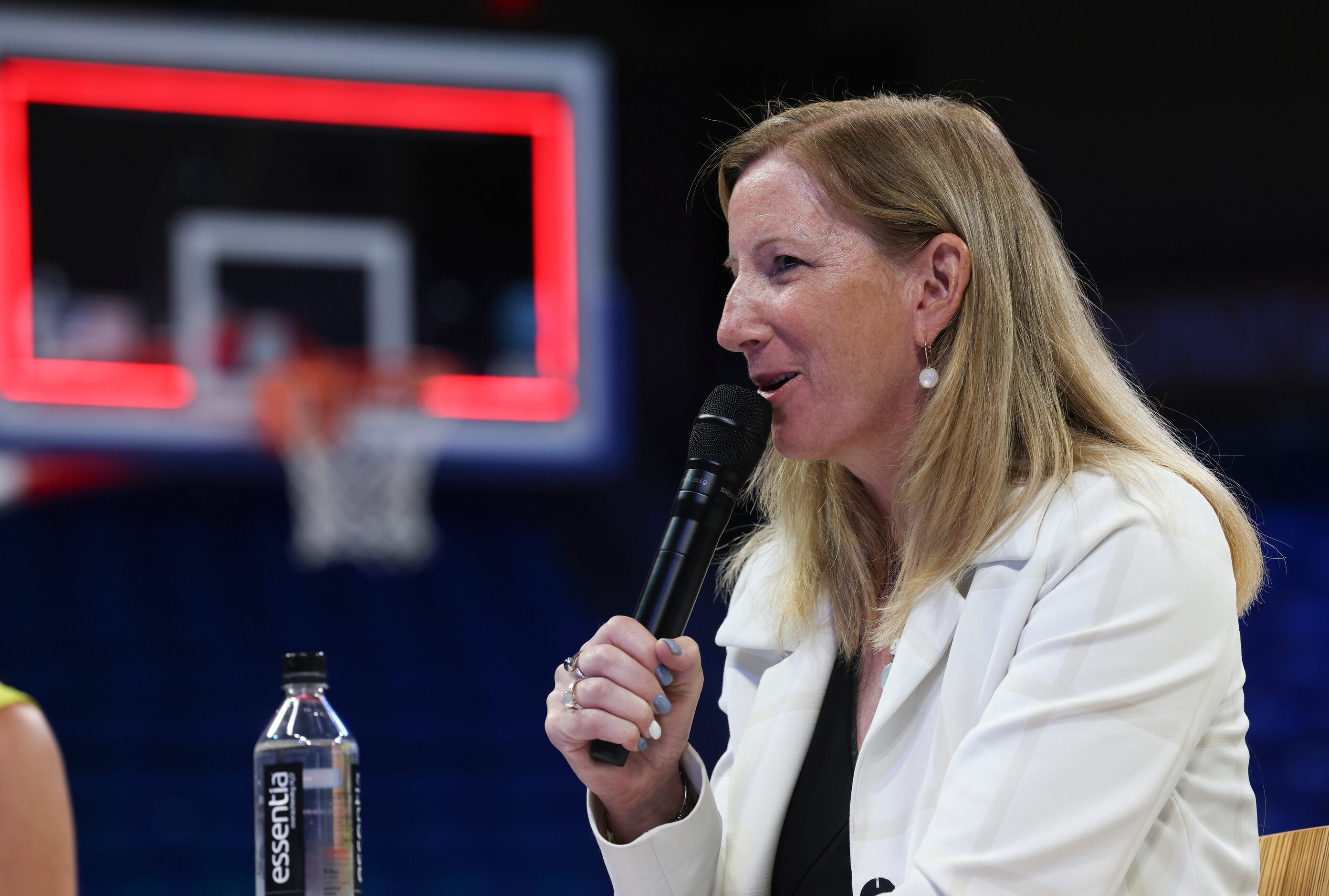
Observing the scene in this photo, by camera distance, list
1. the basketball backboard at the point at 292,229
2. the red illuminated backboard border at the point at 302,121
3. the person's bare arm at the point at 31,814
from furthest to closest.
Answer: the basketball backboard at the point at 292,229
the red illuminated backboard border at the point at 302,121
the person's bare arm at the point at 31,814

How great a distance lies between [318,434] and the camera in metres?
6.54

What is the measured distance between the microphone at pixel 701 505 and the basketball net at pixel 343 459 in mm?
5355

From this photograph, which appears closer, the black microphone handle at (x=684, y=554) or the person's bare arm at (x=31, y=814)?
the black microphone handle at (x=684, y=554)

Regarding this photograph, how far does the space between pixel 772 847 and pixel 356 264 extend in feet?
19.4

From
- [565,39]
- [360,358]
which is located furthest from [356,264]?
[565,39]

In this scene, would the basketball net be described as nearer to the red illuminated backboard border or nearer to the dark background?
the red illuminated backboard border

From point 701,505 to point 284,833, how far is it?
0.55 meters

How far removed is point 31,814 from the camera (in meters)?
1.66

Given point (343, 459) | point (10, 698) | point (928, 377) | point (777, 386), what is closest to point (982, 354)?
point (928, 377)

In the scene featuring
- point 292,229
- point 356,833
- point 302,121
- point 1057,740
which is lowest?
point 356,833

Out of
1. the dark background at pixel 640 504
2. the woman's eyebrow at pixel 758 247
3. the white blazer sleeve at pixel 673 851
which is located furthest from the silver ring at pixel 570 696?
the dark background at pixel 640 504

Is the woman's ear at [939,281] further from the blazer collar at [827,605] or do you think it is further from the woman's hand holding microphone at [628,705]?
the woman's hand holding microphone at [628,705]

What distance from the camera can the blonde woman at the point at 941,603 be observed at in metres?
1.20

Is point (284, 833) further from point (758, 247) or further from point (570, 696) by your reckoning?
point (758, 247)
